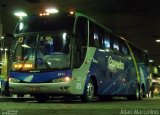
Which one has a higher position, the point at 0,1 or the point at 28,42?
the point at 0,1

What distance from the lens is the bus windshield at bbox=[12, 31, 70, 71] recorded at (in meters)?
13.5

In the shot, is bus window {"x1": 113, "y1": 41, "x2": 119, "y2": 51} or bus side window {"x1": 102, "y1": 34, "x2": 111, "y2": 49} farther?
bus window {"x1": 113, "y1": 41, "x2": 119, "y2": 51}

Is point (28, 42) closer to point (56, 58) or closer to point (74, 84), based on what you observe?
point (56, 58)

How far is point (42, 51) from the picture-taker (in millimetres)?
13938

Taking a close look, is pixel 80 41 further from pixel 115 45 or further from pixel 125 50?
pixel 125 50

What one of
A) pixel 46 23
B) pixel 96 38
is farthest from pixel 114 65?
pixel 46 23

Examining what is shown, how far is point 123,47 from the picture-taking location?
2038 cm

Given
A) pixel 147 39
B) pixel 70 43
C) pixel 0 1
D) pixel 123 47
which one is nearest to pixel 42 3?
pixel 0 1

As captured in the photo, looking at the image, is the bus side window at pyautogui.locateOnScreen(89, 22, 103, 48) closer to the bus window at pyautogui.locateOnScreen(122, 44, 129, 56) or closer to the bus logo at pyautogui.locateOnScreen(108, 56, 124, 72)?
the bus logo at pyautogui.locateOnScreen(108, 56, 124, 72)

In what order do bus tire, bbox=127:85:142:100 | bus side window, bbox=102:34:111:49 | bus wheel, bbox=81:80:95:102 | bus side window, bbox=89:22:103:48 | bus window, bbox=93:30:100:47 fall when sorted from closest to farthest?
1. bus wheel, bbox=81:80:95:102
2. bus side window, bbox=89:22:103:48
3. bus window, bbox=93:30:100:47
4. bus side window, bbox=102:34:111:49
5. bus tire, bbox=127:85:142:100

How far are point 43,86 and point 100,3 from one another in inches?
268

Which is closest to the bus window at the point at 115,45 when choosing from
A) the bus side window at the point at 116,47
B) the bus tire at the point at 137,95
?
the bus side window at the point at 116,47

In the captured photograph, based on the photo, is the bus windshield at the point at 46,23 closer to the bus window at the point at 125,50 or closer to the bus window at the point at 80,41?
the bus window at the point at 80,41

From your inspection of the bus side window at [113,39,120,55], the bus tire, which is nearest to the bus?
the bus side window at [113,39,120,55]
